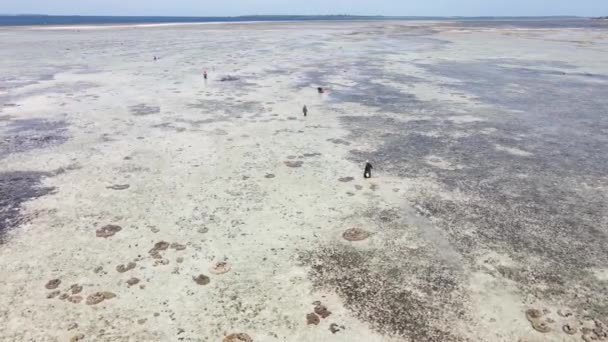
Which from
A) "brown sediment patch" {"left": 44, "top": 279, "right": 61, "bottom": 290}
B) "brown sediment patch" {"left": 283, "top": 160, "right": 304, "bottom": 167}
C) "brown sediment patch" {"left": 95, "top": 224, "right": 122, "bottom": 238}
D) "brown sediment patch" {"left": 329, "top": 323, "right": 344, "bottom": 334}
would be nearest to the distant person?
"brown sediment patch" {"left": 283, "top": 160, "right": 304, "bottom": 167}

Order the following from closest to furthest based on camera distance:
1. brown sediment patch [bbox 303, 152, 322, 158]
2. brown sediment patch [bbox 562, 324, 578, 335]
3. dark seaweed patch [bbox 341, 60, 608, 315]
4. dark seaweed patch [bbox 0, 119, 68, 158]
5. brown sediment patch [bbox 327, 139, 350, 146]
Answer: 1. brown sediment patch [bbox 562, 324, 578, 335]
2. dark seaweed patch [bbox 341, 60, 608, 315]
3. brown sediment patch [bbox 303, 152, 322, 158]
4. dark seaweed patch [bbox 0, 119, 68, 158]
5. brown sediment patch [bbox 327, 139, 350, 146]

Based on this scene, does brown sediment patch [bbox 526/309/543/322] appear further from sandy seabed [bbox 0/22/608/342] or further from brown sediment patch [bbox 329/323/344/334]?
brown sediment patch [bbox 329/323/344/334]

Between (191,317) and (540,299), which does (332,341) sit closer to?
(191,317)

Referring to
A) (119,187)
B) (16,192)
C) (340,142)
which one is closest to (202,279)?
(119,187)

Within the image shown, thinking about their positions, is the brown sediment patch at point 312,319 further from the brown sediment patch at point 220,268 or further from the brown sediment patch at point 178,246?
the brown sediment patch at point 178,246

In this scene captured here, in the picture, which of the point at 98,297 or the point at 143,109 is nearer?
the point at 98,297

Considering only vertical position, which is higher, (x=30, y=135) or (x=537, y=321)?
(x=30, y=135)

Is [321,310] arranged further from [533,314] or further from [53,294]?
[53,294]
